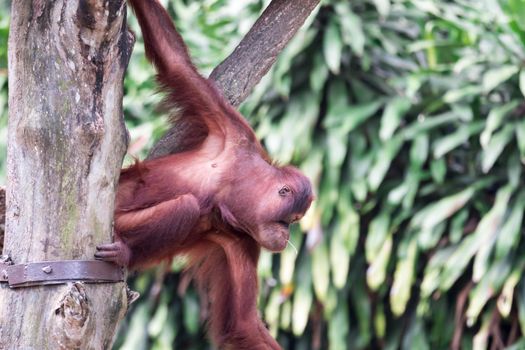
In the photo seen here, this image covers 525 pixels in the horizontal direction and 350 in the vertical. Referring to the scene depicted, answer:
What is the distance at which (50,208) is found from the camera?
2.84 m

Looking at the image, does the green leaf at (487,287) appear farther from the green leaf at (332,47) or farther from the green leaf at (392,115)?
the green leaf at (332,47)

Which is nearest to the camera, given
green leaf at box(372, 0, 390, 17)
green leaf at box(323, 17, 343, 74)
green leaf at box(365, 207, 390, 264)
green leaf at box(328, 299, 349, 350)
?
green leaf at box(365, 207, 390, 264)

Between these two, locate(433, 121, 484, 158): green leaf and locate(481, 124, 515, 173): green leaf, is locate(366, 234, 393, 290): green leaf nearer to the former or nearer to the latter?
locate(433, 121, 484, 158): green leaf

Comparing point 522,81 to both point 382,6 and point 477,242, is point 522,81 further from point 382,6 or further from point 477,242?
point 382,6

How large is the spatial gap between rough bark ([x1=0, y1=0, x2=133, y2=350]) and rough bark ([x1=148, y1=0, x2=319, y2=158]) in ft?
3.00

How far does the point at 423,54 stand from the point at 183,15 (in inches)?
73.7

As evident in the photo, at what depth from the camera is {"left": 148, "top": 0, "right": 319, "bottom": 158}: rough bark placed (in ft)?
12.3

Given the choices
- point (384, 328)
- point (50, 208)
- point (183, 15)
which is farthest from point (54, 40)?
point (183, 15)

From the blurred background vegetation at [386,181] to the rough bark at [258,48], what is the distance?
2330 mm

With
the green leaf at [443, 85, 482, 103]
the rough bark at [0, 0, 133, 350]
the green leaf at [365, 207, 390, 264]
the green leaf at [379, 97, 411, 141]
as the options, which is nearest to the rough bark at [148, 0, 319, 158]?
the rough bark at [0, 0, 133, 350]

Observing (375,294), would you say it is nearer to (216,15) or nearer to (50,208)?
(216,15)

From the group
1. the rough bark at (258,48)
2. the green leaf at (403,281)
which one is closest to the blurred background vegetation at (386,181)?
the green leaf at (403,281)

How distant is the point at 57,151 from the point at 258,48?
46.1 inches

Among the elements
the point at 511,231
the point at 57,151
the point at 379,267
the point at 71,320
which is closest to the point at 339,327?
the point at 379,267
